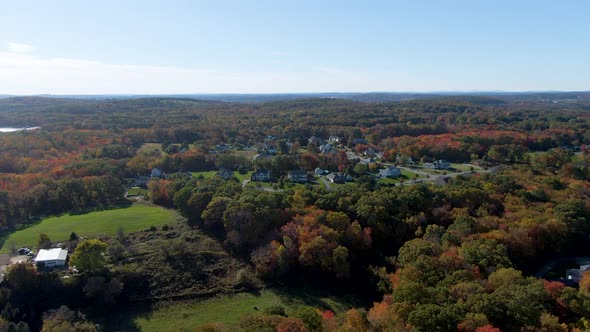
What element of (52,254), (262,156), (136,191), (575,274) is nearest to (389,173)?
(262,156)

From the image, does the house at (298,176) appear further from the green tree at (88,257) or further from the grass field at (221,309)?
the green tree at (88,257)

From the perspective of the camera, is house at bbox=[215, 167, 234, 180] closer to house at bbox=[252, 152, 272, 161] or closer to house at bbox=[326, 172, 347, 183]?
house at bbox=[252, 152, 272, 161]

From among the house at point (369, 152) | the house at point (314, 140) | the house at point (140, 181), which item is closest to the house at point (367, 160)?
the house at point (369, 152)

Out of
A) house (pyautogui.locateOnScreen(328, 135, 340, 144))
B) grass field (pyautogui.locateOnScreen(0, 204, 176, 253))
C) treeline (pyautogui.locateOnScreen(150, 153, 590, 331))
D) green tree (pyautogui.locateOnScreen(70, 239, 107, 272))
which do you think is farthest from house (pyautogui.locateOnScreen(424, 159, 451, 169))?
green tree (pyautogui.locateOnScreen(70, 239, 107, 272))

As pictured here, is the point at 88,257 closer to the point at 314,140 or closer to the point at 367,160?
the point at 367,160

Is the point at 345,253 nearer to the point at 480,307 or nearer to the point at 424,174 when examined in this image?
the point at 480,307

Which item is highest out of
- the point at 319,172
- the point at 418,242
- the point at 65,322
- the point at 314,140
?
the point at 314,140
